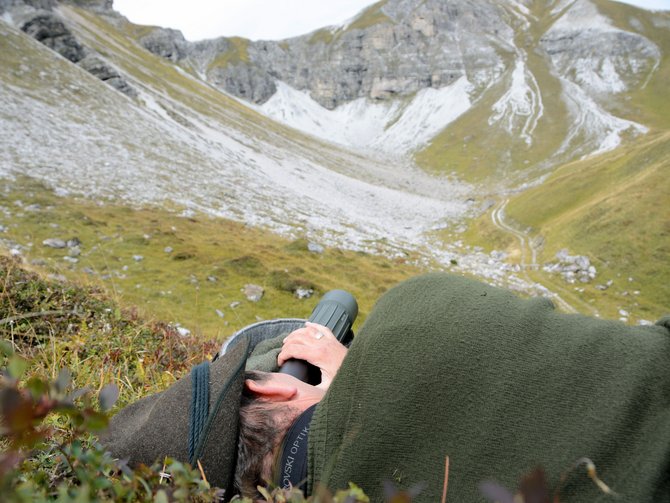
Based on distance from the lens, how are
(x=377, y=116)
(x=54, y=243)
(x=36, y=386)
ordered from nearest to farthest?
(x=36, y=386) < (x=54, y=243) < (x=377, y=116)

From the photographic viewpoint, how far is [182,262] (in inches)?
622

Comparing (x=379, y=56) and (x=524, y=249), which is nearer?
(x=524, y=249)

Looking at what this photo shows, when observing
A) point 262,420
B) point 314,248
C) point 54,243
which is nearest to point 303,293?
point 314,248

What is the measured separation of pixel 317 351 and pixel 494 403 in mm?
1449

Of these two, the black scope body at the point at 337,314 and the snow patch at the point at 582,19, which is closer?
the black scope body at the point at 337,314

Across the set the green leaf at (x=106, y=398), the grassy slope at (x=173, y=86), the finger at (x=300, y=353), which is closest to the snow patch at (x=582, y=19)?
the grassy slope at (x=173, y=86)

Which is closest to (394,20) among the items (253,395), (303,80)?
(303,80)

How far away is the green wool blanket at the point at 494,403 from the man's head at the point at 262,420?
255mm

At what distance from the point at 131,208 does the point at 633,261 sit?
105ft

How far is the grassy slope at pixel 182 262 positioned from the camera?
1288 cm

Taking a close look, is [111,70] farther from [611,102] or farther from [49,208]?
[611,102]

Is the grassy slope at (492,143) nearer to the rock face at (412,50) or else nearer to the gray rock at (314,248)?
the rock face at (412,50)

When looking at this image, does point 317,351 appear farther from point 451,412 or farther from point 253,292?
point 253,292

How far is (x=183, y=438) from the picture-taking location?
6.49 feet
